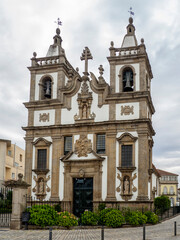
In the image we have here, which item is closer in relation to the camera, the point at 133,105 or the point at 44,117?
the point at 133,105

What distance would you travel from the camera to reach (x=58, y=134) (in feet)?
99.7

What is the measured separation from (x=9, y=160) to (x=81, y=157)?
29.1 meters

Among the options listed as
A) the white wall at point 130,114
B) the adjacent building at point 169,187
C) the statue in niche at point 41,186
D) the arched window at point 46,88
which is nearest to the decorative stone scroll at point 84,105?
the white wall at point 130,114

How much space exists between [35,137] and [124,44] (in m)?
10.8

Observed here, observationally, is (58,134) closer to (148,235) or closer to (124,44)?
(124,44)

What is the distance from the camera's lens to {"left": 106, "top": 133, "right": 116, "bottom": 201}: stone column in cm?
2772

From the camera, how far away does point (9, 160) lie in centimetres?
5584

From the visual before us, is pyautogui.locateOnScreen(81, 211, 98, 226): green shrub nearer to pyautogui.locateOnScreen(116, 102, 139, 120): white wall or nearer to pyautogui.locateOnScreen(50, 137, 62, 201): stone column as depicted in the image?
pyautogui.locateOnScreen(50, 137, 62, 201): stone column

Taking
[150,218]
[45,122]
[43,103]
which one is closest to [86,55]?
[43,103]

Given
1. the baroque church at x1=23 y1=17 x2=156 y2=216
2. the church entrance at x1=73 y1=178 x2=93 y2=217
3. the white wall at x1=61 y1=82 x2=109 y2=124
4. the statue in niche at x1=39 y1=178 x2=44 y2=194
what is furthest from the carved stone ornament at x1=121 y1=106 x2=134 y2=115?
the statue in niche at x1=39 y1=178 x2=44 y2=194

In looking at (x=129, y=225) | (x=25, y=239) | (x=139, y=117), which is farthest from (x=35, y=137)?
(x=25, y=239)

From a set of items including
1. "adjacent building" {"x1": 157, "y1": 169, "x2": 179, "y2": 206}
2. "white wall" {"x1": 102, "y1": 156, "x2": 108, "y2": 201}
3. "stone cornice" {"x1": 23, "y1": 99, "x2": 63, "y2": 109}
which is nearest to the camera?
"white wall" {"x1": 102, "y1": 156, "x2": 108, "y2": 201}

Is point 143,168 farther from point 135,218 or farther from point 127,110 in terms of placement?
point 135,218

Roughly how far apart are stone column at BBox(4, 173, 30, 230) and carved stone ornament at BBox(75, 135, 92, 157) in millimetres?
8024
